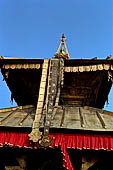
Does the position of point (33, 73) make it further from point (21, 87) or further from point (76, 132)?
point (76, 132)

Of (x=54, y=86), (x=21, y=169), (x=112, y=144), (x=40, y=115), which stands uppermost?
(x=54, y=86)

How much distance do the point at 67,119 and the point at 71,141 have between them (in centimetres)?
102

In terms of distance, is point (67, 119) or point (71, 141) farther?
point (67, 119)

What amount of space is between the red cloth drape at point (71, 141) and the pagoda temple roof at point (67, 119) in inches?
9.3

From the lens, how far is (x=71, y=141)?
652cm

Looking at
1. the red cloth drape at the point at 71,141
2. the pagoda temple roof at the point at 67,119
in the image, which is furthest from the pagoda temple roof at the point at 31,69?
the red cloth drape at the point at 71,141

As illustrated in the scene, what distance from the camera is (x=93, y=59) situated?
921cm

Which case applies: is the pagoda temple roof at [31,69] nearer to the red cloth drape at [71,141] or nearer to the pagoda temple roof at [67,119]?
the pagoda temple roof at [67,119]

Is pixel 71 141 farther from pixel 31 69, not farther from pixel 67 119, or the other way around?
pixel 31 69

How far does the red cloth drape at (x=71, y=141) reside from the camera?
6312 mm

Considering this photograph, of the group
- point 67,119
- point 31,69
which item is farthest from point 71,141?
point 31,69

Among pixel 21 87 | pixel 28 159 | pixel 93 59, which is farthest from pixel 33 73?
pixel 28 159

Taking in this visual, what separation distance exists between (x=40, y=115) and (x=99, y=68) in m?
3.39

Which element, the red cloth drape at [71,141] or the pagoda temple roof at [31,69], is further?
the pagoda temple roof at [31,69]
